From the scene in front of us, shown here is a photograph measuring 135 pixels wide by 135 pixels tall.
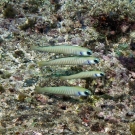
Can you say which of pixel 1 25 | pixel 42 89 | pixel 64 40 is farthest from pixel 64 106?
pixel 1 25

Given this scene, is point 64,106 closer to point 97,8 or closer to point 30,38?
point 30,38

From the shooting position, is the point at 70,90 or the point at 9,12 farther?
the point at 9,12

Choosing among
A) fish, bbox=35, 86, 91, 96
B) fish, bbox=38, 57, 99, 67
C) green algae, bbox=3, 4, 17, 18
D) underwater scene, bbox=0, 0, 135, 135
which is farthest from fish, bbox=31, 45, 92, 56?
green algae, bbox=3, 4, 17, 18

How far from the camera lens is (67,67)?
281 inches

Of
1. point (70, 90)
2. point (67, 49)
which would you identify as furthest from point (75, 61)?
point (70, 90)

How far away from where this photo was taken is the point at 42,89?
5.46 metres

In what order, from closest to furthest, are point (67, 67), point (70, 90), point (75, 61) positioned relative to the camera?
point (70, 90)
point (75, 61)
point (67, 67)

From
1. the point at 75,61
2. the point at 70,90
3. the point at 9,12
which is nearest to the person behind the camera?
the point at 70,90

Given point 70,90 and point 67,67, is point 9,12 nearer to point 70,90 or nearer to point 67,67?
point 67,67

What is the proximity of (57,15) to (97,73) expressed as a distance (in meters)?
3.95

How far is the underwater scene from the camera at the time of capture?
536 cm

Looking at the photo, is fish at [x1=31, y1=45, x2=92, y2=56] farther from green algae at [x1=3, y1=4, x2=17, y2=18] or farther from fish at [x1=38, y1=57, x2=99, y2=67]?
green algae at [x1=3, y1=4, x2=17, y2=18]

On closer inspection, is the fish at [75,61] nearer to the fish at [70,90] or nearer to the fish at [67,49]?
the fish at [67,49]

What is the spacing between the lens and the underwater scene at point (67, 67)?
17.6 ft
